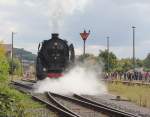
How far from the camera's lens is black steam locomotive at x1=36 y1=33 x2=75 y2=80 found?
34.1 meters

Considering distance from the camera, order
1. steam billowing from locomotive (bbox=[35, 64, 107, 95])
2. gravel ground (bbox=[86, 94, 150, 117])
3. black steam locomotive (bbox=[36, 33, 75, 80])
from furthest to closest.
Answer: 1. black steam locomotive (bbox=[36, 33, 75, 80])
2. steam billowing from locomotive (bbox=[35, 64, 107, 95])
3. gravel ground (bbox=[86, 94, 150, 117])

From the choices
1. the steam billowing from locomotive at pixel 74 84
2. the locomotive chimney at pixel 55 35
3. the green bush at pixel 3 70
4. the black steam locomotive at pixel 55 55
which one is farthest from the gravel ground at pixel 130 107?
the locomotive chimney at pixel 55 35

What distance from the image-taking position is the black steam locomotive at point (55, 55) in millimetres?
34125

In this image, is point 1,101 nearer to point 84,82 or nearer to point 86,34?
point 86,34

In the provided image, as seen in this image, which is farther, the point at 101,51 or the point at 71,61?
the point at 101,51

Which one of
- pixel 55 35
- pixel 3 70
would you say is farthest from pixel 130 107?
pixel 55 35

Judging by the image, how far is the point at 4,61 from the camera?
13695 millimetres

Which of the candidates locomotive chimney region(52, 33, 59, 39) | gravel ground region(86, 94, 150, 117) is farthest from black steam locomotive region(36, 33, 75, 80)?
gravel ground region(86, 94, 150, 117)

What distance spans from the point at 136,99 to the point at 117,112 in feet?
30.7

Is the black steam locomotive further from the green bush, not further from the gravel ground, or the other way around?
the green bush

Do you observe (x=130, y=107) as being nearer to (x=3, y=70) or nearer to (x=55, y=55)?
(x=3, y=70)

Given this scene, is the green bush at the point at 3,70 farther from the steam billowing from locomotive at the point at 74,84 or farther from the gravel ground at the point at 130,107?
the steam billowing from locomotive at the point at 74,84

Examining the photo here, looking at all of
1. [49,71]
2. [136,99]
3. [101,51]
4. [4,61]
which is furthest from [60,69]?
[101,51]

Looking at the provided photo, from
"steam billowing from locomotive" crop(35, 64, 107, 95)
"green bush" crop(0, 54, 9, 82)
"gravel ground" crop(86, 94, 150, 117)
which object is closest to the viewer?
"green bush" crop(0, 54, 9, 82)
